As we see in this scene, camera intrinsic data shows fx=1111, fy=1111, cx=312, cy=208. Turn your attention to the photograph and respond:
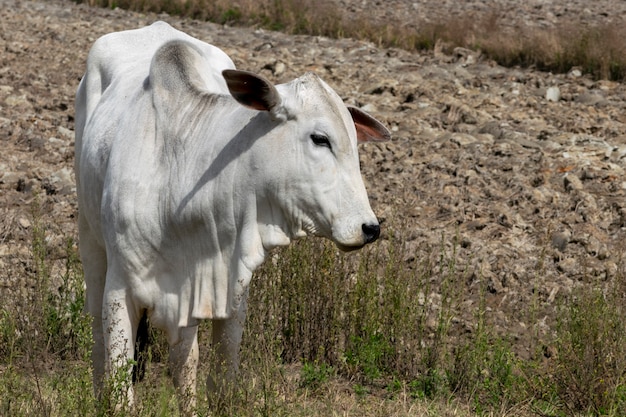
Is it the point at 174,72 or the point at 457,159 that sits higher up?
the point at 174,72

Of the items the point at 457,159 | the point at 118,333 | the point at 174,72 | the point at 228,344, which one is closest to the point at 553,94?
the point at 457,159

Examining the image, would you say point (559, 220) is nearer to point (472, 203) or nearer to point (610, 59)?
point (472, 203)

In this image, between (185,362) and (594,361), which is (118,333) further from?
(594,361)

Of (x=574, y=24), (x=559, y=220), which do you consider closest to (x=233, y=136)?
(x=559, y=220)

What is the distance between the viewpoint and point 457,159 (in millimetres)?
9430

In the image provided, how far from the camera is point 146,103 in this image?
4883 mm

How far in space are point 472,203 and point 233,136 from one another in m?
4.37

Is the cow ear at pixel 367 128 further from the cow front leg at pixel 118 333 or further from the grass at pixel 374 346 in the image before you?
the cow front leg at pixel 118 333

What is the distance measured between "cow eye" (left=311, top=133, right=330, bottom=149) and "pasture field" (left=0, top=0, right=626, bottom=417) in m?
0.96

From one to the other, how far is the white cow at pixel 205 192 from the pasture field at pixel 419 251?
0.21 metres

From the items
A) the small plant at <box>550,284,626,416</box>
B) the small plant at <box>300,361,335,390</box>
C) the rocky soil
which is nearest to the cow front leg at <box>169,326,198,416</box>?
the small plant at <box>300,361,335,390</box>

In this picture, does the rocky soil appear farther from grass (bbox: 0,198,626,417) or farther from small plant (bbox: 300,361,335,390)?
small plant (bbox: 300,361,335,390)

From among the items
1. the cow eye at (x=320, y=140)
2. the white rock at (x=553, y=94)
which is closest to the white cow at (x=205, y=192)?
the cow eye at (x=320, y=140)

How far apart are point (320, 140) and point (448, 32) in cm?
1043
